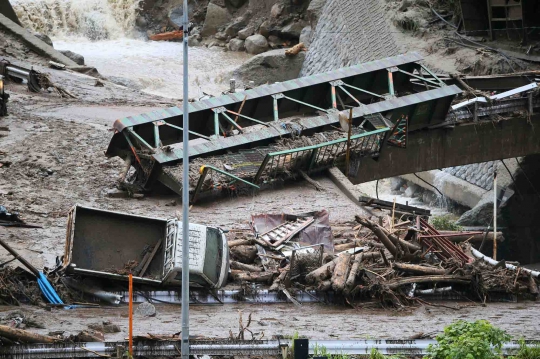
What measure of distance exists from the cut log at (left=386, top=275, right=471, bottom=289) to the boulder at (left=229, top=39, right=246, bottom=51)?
37.9 m

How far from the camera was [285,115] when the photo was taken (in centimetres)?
2816

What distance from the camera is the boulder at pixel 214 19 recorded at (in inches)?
2234

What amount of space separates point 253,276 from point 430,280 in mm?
2930

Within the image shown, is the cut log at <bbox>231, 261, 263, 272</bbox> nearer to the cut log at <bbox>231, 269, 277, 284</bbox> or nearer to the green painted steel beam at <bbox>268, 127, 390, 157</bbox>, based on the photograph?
the cut log at <bbox>231, 269, 277, 284</bbox>

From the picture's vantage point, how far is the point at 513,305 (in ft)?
60.1

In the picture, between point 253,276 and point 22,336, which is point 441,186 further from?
point 22,336

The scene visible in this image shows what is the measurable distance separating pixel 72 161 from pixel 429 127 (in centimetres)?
902

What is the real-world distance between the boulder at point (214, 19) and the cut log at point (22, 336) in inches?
1731

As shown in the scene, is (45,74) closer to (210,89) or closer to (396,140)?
(210,89)

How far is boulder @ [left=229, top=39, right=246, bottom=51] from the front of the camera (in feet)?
180

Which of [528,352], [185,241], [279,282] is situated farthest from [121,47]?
[528,352]

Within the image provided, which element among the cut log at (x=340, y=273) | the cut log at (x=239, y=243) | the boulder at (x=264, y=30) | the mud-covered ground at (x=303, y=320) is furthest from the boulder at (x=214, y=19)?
the mud-covered ground at (x=303, y=320)

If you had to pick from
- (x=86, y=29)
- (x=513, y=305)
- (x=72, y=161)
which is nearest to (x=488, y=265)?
(x=513, y=305)

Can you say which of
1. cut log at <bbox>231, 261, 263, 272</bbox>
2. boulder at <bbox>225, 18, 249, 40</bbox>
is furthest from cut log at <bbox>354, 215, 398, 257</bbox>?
boulder at <bbox>225, 18, 249, 40</bbox>
